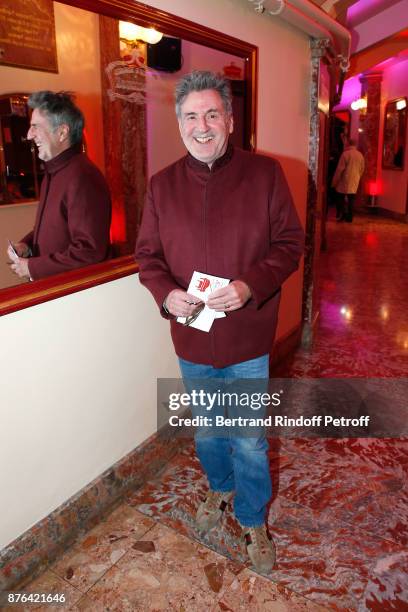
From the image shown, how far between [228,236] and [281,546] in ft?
4.56

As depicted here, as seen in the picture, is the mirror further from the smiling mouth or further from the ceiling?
the smiling mouth

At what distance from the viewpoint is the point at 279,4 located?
2.99 m

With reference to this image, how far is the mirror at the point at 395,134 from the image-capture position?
1175 cm

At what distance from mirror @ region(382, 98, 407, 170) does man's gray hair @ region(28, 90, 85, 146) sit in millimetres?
11261

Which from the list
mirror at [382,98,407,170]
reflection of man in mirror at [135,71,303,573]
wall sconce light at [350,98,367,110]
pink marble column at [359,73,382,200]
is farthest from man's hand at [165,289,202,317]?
wall sconce light at [350,98,367,110]

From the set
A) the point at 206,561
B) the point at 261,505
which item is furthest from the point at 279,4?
the point at 206,561

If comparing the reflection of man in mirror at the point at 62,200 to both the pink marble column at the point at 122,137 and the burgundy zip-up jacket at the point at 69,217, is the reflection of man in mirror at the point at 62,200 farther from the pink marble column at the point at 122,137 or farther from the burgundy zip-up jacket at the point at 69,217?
the pink marble column at the point at 122,137

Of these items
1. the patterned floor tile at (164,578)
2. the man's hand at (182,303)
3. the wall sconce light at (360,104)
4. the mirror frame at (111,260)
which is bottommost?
the patterned floor tile at (164,578)

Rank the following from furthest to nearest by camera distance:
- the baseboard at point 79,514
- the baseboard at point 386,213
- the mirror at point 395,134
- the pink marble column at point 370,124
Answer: the pink marble column at point 370,124 → the baseboard at point 386,213 → the mirror at point 395,134 → the baseboard at point 79,514

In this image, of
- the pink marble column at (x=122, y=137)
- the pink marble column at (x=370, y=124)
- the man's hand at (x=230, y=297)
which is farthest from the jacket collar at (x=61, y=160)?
the pink marble column at (x=370, y=124)

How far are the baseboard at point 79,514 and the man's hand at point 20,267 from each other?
3.39ft

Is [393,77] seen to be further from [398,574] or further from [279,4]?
[398,574]

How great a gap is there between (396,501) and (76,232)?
2.00 meters

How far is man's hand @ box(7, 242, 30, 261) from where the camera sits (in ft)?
6.09
